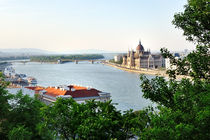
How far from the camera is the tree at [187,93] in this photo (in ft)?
8.90

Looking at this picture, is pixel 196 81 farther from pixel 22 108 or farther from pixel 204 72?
pixel 22 108

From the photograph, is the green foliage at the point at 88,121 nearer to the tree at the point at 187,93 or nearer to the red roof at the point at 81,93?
the tree at the point at 187,93

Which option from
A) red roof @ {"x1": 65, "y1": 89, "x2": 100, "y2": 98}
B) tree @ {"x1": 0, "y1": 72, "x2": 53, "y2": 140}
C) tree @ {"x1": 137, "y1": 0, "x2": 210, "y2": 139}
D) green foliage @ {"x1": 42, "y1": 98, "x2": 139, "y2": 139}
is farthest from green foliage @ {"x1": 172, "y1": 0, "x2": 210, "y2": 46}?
red roof @ {"x1": 65, "y1": 89, "x2": 100, "y2": 98}

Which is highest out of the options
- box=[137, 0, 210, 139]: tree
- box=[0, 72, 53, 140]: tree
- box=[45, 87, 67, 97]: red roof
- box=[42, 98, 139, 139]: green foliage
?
box=[137, 0, 210, 139]: tree

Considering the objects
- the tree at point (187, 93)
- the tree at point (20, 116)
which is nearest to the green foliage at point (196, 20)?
the tree at point (187, 93)

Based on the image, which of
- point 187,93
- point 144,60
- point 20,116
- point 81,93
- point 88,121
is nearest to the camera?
point 187,93

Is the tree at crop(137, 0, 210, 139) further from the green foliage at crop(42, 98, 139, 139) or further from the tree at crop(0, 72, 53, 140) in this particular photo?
the tree at crop(0, 72, 53, 140)

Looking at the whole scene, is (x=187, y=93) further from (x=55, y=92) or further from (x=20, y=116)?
(x=55, y=92)

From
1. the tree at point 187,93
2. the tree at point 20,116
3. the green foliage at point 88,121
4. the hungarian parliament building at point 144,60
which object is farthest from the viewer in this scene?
the hungarian parliament building at point 144,60

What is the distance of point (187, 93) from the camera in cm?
351

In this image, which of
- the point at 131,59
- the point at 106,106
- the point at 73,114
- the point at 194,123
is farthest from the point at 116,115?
the point at 131,59

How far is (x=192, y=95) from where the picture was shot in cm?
341

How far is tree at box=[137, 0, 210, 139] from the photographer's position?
271 centimetres

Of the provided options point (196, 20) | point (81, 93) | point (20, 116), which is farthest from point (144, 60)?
point (196, 20)
